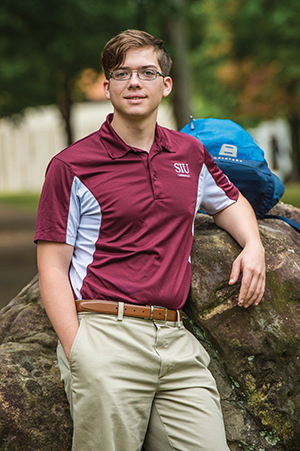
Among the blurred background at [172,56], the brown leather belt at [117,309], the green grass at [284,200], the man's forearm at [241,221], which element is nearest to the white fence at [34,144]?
the blurred background at [172,56]

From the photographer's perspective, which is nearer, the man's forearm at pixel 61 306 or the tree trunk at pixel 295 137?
the man's forearm at pixel 61 306

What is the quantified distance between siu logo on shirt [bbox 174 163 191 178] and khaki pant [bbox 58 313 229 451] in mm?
788

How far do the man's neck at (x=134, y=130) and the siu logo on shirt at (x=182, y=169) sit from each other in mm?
177

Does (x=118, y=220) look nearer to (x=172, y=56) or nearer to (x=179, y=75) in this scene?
(x=172, y=56)

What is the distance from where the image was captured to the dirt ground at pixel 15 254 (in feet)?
26.5

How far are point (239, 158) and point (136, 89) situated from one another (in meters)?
1.00

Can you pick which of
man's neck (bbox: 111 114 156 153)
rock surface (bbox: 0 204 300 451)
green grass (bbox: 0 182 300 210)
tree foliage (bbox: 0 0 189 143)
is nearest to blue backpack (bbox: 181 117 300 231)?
rock surface (bbox: 0 204 300 451)

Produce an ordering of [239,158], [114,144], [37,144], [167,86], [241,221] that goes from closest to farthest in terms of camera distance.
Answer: [114,144], [167,86], [241,221], [239,158], [37,144]

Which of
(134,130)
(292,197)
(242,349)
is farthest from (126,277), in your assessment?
(292,197)

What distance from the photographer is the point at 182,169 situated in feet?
9.82

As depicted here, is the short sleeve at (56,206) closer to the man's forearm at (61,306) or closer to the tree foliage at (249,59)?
the man's forearm at (61,306)

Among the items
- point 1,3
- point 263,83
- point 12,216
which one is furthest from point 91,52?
point 263,83

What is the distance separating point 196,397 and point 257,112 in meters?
23.0

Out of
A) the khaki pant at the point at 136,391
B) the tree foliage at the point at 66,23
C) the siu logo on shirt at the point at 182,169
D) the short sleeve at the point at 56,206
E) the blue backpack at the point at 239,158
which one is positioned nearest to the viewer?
the khaki pant at the point at 136,391
